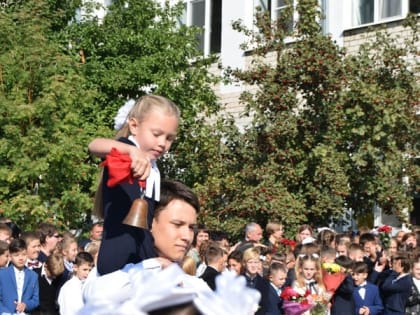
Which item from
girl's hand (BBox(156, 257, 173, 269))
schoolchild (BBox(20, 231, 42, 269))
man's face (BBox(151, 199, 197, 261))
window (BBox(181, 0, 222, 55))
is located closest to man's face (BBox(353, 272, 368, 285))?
schoolchild (BBox(20, 231, 42, 269))

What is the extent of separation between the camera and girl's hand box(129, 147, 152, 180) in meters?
3.94

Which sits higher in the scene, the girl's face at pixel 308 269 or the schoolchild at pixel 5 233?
the schoolchild at pixel 5 233

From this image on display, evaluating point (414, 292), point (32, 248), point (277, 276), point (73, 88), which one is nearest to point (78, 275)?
point (32, 248)

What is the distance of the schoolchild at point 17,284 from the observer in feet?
37.3

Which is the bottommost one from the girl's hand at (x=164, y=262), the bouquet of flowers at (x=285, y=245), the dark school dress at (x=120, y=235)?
the bouquet of flowers at (x=285, y=245)

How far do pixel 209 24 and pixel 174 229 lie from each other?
69.5ft

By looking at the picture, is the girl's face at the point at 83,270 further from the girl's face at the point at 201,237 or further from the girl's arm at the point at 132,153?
the girl's arm at the point at 132,153

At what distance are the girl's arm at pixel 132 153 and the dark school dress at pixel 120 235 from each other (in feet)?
0.31

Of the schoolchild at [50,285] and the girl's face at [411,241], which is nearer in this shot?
the schoolchild at [50,285]

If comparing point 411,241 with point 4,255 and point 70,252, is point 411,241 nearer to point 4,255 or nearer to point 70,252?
point 70,252

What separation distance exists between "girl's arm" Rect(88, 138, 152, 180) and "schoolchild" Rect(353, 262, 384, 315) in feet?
29.5

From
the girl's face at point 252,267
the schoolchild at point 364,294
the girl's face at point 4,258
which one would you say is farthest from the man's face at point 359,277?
the girl's face at point 4,258

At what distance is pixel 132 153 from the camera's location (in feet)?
13.1

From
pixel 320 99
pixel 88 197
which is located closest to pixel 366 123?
pixel 320 99
